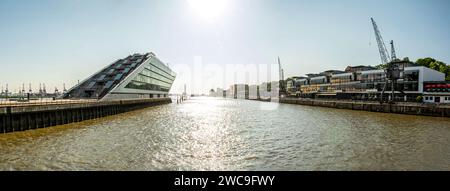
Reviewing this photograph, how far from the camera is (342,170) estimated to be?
15172 mm

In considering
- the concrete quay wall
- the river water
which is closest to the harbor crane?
the concrete quay wall

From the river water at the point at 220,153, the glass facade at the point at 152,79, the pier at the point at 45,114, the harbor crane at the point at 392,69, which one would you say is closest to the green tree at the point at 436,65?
the harbor crane at the point at 392,69

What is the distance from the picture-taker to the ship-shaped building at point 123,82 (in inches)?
2928

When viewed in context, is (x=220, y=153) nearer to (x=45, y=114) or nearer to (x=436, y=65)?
(x=45, y=114)

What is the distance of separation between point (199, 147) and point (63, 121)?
26454mm

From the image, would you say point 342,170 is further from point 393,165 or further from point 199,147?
point 199,147

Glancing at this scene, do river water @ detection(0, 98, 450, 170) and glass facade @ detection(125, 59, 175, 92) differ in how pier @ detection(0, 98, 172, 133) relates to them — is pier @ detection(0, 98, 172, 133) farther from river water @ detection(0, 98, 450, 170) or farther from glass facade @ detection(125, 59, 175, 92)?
glass facade @ detection(125, 59, 175, 92)

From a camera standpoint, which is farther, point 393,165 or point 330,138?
point 330,138

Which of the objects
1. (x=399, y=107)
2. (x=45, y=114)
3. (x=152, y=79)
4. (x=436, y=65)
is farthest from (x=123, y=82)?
(x=436, y=65)

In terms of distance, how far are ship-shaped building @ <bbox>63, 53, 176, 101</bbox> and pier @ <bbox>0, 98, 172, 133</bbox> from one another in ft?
64.7

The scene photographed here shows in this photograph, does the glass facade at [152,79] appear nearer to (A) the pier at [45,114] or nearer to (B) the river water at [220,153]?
(A) the pier at [45,114]

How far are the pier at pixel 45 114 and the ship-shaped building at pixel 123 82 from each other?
64.7 feet

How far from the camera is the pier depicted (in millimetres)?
27541
